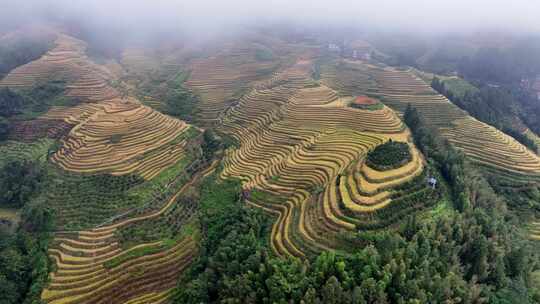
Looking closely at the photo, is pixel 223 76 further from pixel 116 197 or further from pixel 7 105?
pixel 116 197

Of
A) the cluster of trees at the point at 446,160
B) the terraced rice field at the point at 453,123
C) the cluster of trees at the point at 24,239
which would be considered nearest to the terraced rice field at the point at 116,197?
the cluster of trees at the point at 24,239

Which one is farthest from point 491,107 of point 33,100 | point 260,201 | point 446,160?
point 33,100


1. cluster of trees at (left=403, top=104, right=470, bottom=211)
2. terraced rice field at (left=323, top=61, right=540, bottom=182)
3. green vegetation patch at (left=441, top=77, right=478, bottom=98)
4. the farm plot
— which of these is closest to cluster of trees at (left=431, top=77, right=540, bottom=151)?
green vegetation patch at (left=441, top=77, right=478, bottom=98)

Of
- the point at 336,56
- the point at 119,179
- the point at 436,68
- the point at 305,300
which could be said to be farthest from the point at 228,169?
the point at 436,68

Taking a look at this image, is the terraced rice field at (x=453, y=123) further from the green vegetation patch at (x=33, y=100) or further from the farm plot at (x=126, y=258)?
the green vegetation patch at (x=33, y=100)

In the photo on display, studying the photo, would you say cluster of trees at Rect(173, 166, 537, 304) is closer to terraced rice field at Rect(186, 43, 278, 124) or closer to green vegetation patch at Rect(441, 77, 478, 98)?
terraced rice field at Rect(186, 43, 278, 124)
